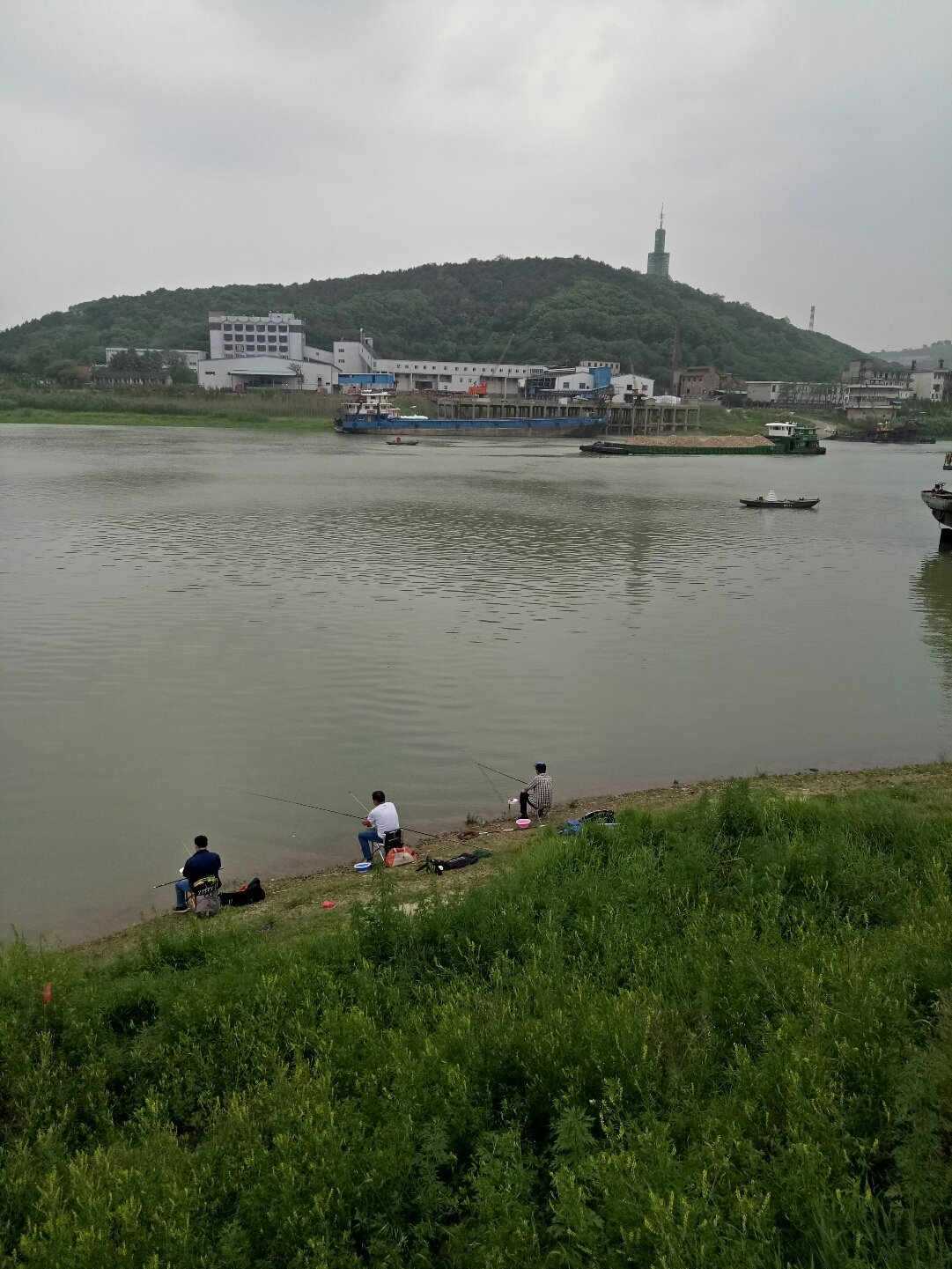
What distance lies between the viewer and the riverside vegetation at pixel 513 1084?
3.74 meters

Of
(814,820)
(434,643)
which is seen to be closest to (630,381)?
(434,643)

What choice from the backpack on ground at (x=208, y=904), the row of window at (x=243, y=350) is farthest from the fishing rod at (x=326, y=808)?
the row of window at (x=243, y=350)

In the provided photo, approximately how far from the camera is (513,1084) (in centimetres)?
486

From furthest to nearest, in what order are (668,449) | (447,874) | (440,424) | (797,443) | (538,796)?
(440,424) < (668,449) < (797,443) < (538,796) < (447,874)

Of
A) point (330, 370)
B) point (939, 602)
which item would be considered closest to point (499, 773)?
point (939, 602)

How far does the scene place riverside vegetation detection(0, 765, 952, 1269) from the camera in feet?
12.3

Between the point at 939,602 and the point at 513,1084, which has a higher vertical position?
the point at 513,1084

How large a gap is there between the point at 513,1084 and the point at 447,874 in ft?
13.6

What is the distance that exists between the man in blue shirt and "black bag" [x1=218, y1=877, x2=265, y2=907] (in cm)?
19

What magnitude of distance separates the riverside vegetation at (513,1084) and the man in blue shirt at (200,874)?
1.91 metres

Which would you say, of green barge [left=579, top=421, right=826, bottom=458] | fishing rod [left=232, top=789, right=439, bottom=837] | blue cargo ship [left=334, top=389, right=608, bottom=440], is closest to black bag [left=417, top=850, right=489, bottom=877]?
fishing rod [left=232, top=789, right=439, bottom=837]

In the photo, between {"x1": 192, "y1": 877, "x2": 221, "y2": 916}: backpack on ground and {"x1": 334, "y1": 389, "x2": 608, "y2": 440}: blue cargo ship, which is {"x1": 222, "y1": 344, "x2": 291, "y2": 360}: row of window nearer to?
{"x1": 334, "y1": 389, "x2": 608, "y2": 440}: blue cargo ship

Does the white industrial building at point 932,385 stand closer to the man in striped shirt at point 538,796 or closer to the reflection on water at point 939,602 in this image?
the reflection on water at point 939,602

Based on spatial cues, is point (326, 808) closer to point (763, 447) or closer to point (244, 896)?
point (244, 896)
